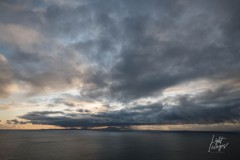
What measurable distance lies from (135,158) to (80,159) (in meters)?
29.4

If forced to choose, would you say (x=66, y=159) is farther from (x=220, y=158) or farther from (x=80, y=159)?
(x=220, y=158)

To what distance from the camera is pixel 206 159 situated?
331 ft

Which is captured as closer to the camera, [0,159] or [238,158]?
[0,159]

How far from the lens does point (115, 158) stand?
335ft

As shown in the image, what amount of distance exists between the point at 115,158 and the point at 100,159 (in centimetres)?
838

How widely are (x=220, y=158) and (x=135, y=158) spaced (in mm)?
48305

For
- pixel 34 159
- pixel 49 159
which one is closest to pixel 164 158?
pixel 49 159

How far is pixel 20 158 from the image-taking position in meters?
103

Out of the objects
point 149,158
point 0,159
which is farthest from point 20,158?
point 149,158

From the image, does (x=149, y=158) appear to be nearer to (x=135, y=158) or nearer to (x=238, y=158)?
(x=135, y=158)

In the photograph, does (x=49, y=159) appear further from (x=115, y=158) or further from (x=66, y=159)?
(x=115, y=158)

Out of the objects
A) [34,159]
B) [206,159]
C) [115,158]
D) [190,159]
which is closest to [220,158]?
[206,159]

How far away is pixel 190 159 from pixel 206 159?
8697mm

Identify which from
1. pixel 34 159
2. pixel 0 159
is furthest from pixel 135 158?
pixel 0 159
